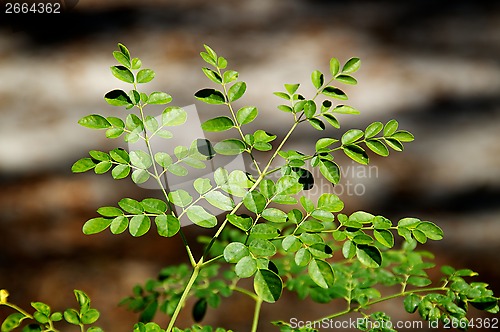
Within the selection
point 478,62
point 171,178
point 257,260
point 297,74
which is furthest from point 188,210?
point 478,62

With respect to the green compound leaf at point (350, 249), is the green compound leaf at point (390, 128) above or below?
above

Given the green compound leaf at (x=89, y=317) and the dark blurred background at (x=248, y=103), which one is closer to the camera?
the green compound leaf at (x=89, y=317)

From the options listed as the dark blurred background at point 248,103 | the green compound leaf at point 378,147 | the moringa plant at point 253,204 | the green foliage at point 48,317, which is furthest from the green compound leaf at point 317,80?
the dark blurred background at point 248,103

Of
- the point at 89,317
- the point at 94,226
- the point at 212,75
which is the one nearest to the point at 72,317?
the point at 89,317

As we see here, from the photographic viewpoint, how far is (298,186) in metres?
0.62

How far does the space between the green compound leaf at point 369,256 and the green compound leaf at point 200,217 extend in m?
0.17

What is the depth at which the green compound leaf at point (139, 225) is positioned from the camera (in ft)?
1.95

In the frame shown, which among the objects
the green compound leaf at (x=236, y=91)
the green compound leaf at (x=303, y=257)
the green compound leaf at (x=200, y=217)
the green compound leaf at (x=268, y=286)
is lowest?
the green compound leaf at (x=268, y=286)

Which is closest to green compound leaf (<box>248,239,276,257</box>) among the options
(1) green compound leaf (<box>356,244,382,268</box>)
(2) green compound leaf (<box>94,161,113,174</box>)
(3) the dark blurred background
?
(1) green compound leaf (<box>356,244,382,268</box>)

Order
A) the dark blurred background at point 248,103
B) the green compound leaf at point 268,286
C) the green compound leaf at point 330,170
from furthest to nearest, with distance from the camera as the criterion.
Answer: the dark blurred background at point 248,103 → the green compound leaf at point 330,170 → the green compound leaf at point 268,286

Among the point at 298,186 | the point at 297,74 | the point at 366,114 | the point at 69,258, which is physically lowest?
the point at 69,258

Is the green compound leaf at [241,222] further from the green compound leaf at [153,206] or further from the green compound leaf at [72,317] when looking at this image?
the green compound leaf at [72,317]

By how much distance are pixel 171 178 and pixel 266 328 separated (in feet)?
1.73

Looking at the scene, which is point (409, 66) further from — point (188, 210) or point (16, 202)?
point (16, 202)
